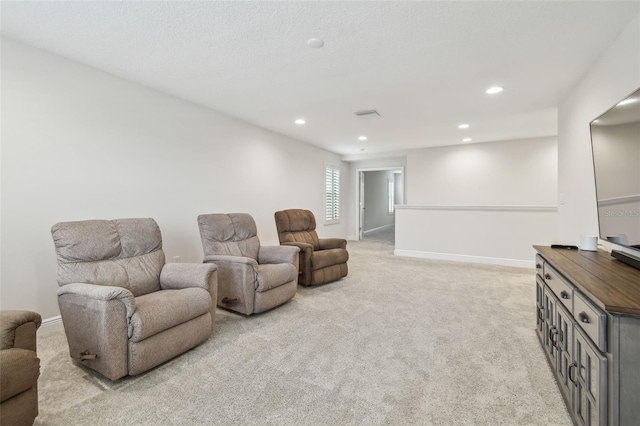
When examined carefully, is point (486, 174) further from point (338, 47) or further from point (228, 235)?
point (228, 235)

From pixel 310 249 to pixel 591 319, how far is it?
9.66 ft

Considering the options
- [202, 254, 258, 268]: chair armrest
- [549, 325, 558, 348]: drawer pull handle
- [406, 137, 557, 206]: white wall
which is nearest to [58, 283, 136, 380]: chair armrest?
[202, 254, 258, 268]: chair armrest

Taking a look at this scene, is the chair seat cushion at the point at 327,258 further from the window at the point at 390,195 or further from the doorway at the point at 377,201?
the window at the point at 390,195

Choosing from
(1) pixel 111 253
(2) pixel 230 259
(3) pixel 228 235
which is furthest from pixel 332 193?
(1) pixel 111 253

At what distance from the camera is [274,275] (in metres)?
2.99

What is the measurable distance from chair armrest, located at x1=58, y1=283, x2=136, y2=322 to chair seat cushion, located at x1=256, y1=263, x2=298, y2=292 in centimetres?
116

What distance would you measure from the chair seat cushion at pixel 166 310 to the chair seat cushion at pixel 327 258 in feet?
5.72

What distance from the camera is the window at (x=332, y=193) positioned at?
23.1ft

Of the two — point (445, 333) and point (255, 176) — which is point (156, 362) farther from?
point (255, 176)

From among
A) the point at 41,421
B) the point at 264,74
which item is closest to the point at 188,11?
the point at 264,74

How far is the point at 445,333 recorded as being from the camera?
8.28 ft

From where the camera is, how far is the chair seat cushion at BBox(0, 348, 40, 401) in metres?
1.22

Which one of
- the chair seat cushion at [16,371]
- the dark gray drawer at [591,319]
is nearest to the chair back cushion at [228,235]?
the chair seat cushion at [16,371]

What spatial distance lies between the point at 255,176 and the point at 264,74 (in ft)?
7.01
